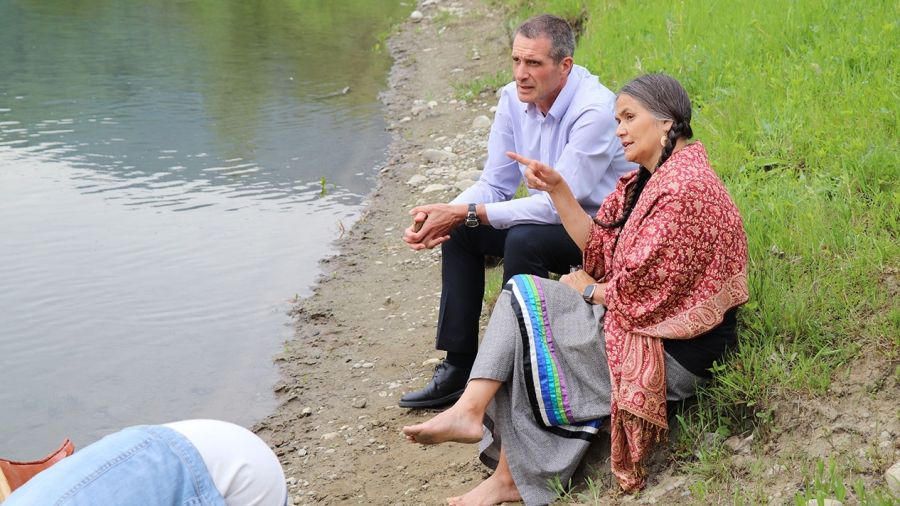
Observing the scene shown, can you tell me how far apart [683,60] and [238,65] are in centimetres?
812

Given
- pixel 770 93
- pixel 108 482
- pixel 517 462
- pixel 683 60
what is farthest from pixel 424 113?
pixel 108 482

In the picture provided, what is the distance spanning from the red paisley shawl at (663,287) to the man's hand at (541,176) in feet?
1.45

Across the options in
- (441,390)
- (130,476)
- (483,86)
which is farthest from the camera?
(483,86)

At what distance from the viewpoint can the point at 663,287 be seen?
3.02m

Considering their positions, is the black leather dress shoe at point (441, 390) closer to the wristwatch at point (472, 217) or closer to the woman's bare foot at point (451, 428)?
the wristwatch at point (472, 217)

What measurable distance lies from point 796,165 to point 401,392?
202cm

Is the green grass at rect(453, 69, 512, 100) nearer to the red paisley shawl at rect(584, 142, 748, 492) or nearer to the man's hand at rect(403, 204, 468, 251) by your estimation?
the man's hand at rect(403, 204, 468, 251)

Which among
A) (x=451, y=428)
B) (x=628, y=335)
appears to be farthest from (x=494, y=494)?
(x=628, y=335)

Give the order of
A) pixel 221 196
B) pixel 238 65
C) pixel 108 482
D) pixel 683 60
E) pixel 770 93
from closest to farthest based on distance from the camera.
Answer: pixel 108 482 → pixel 770 93 → pixel 683 60 → pixel 221 196 → pixel 238 65

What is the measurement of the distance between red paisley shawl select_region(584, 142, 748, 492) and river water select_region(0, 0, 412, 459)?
2250mm

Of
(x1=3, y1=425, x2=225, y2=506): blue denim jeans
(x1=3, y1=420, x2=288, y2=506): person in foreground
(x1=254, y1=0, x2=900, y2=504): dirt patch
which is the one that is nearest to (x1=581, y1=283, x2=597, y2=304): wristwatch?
(x1=254, y1=0, x2=900, y2=504): dirt patch

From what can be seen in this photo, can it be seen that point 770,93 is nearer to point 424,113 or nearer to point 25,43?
point 424,113

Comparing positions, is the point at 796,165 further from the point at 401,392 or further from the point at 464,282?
the point at 401,392

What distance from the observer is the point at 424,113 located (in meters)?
10.2
